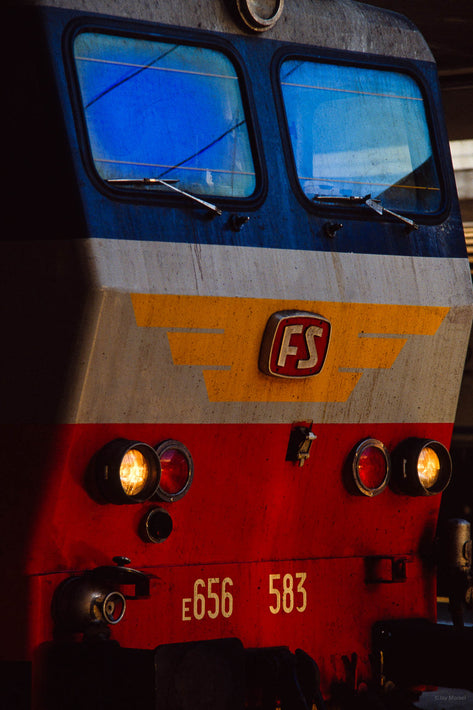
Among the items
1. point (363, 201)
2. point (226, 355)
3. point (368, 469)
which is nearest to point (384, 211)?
point (363, 201)

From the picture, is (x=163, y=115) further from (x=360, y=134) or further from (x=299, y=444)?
(x=299, y=444)

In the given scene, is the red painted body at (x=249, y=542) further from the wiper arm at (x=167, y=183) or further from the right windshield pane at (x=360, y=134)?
the right windshield pane at (x=360, y=134)

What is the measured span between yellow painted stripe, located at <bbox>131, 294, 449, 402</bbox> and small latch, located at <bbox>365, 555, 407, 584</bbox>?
747 millimetres

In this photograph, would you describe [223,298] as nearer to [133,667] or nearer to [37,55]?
[37,55]

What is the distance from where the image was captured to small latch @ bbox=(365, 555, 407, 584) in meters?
4.71

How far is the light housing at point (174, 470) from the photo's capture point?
4.09 metres

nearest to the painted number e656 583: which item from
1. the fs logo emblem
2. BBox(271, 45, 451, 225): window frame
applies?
the fs logo emblem

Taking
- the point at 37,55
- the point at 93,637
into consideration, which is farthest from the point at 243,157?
the point at 93,637

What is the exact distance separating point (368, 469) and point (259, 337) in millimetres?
848

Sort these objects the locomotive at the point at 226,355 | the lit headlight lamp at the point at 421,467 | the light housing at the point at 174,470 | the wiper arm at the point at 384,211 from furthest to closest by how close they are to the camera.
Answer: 1. the lit headlight lamp at the point at 421,467
2. the wiper arm at the point at 384,211
3. the light housing at the point at 174,470
4. the locomotive at the point at 226,355

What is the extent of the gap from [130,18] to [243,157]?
0.66 meters

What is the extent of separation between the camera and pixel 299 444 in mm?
4430

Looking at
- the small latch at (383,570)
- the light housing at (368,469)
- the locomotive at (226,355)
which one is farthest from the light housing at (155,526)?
the small latch at (383,570)

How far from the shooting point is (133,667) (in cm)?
350
